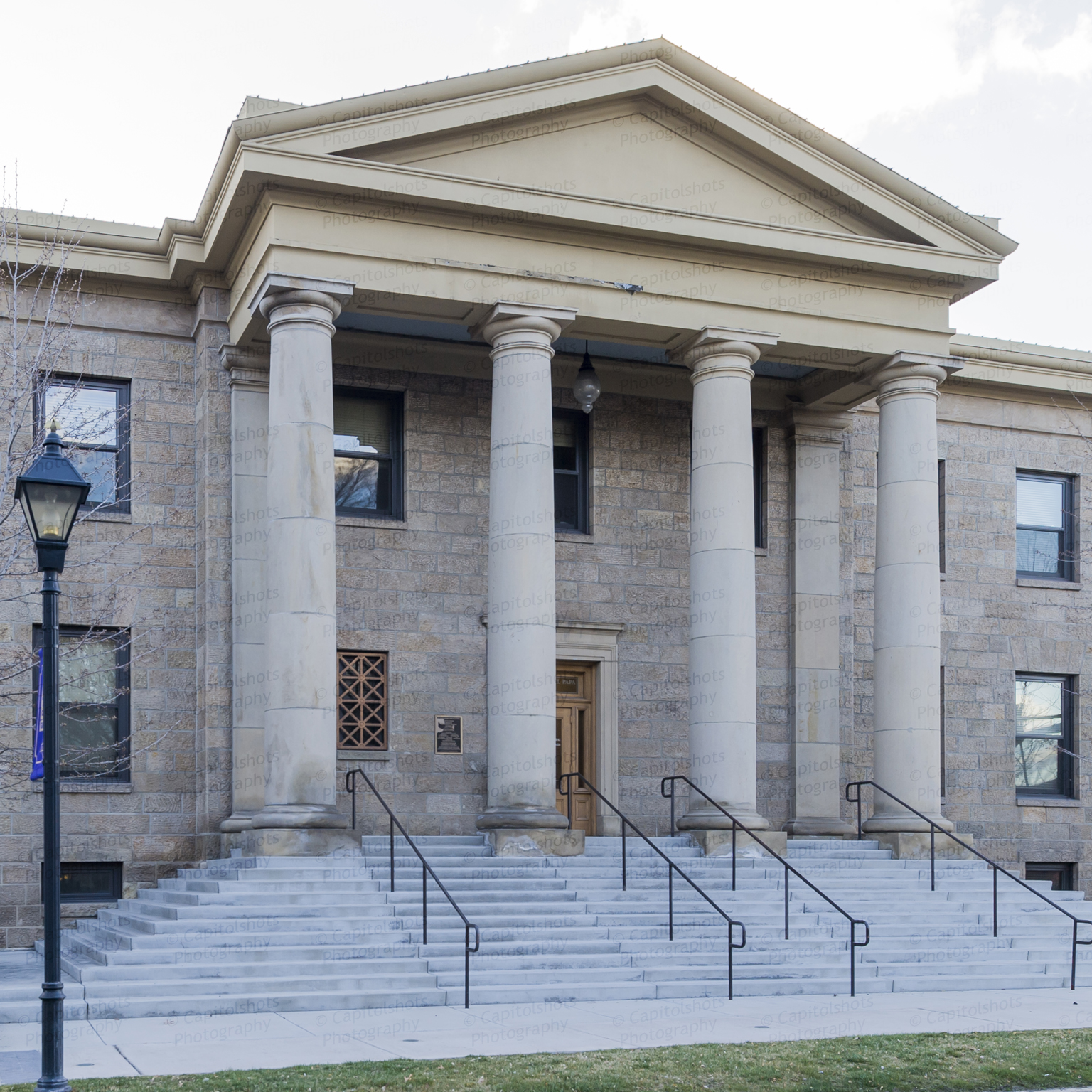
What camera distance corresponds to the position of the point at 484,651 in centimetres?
2277

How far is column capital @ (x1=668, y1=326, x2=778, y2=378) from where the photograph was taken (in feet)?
68.9

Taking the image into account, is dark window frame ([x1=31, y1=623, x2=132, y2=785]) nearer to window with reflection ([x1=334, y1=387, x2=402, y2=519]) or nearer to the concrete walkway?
window with reflection ([x1=334, y1=387, x2=402, y2=519])

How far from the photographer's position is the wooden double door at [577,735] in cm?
2309

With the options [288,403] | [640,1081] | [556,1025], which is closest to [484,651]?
[288,403]

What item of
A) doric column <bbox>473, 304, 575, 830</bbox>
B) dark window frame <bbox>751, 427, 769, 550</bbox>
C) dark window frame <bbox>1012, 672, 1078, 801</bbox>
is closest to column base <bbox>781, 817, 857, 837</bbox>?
dark window frame <bbox>751, 427, 769, 550</bbox>

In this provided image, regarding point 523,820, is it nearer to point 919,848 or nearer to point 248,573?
point 248,573

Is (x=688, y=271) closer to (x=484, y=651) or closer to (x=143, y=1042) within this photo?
(x=484, y=651)

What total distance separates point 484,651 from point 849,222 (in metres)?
8.27

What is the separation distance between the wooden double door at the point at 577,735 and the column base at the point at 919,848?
178 inches

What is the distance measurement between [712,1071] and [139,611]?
12.5 metres

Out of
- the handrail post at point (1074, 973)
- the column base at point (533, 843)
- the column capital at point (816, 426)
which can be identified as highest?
the column capital at point (816, 426)

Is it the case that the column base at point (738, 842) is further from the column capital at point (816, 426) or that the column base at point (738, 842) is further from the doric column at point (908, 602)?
the column capital at point (816, 426)

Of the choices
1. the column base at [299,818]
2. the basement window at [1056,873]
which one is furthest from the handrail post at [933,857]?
the column base at [299,818]

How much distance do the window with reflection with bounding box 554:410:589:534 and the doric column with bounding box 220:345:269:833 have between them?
190 inches
